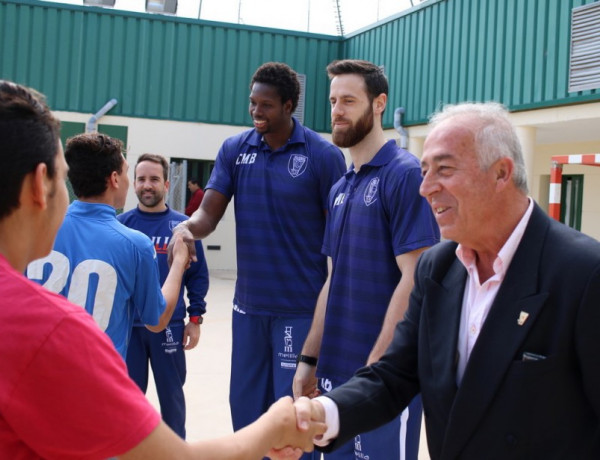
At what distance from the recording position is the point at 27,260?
1625mm

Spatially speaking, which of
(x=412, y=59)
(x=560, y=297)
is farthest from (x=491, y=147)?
(x=412, y=59)

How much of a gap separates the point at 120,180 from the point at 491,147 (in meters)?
1.90

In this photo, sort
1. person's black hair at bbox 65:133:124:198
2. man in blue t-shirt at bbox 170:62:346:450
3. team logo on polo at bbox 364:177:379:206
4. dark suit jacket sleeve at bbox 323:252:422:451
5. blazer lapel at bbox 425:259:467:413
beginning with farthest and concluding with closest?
man in blue t-shirt at bbox 170:62:346:450, team logo on polo at bbox 364:177:379:206, person's black hair at bbox 65:133:124:198, dark suit jacket sleeve at bbox 323:252:422:451, blazer lapel at bbox 425:259:467:413

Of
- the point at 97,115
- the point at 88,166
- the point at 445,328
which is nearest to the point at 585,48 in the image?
the point at 88,166

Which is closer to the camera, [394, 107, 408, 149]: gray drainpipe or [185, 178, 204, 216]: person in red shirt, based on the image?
[185, 178, 204, 216]: person in red shirt

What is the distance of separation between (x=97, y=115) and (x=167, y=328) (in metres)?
11.6

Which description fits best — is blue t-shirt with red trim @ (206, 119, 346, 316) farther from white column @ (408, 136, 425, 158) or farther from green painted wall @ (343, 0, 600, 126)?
white column @ (408, 136, 425, 158)

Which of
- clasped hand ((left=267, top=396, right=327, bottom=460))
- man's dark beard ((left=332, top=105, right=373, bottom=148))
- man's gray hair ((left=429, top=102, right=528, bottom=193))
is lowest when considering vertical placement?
clasped hand ((left=267, top=396, right=327, bottom=460))

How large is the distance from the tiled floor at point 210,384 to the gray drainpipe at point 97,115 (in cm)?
638

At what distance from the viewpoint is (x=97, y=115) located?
1552cm

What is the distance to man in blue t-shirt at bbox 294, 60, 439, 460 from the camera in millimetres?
3281

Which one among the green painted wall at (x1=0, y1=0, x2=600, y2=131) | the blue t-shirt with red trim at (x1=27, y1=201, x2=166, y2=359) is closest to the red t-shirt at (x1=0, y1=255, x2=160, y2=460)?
the blue t-shirt with red trim at (x1=27, y1=201, x2=166, y2=359)

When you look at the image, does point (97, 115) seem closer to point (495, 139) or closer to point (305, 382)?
point (305, 382)

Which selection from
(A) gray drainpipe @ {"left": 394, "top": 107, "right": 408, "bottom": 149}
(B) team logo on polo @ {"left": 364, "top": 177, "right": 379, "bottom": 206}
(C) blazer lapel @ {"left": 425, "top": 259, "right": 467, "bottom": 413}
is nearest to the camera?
(C) blazer lapel @ {"left": 425, "top": 259, "right": 467, "bottom": 413}
